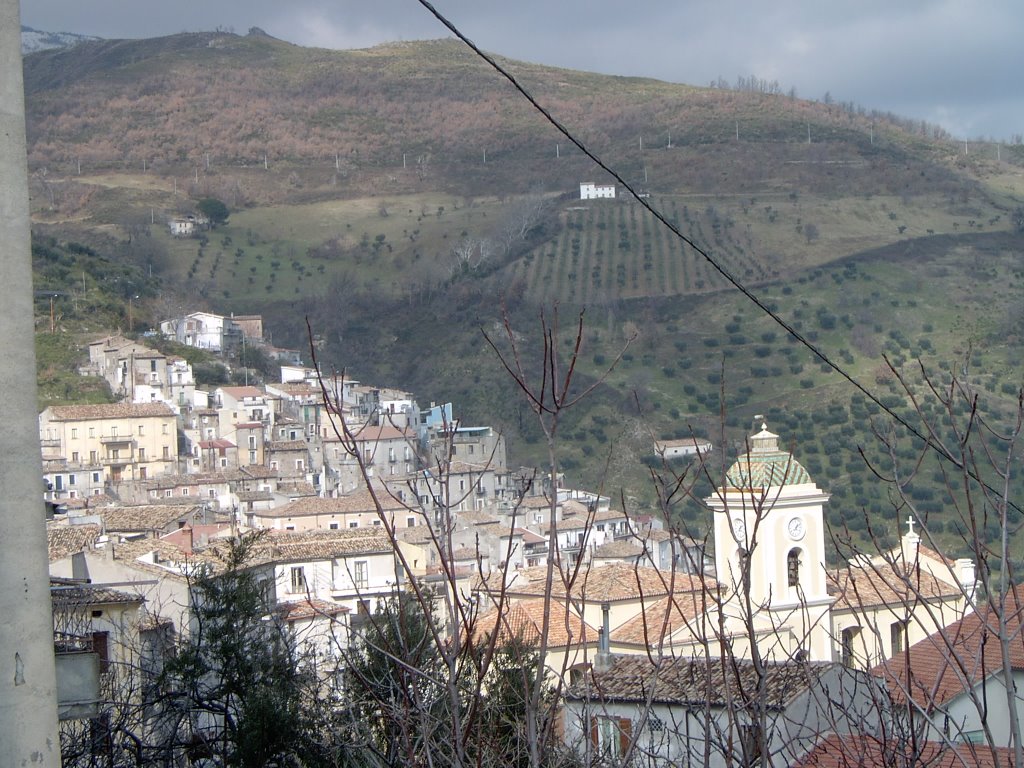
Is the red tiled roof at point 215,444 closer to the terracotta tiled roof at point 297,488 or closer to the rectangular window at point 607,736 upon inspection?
the terracotta tiled roof at point 297,488

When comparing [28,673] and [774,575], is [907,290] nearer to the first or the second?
[774,575]

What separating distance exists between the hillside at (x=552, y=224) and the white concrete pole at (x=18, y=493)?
26.1 metres

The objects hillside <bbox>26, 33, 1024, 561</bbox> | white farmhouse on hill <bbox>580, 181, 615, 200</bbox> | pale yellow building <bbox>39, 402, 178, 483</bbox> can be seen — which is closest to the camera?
pale yellow building <bbox>39, 402, 178, 483</bbox>

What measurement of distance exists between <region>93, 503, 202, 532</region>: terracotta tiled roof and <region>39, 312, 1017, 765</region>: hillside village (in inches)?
4.7

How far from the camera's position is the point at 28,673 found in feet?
6.81

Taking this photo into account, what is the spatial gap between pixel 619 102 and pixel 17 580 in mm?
139905

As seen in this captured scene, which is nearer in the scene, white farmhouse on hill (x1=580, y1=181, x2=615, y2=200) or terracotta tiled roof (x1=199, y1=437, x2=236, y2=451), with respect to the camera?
terracotta tiled roof (x1=199, y1=437, x2=236, y2=451)

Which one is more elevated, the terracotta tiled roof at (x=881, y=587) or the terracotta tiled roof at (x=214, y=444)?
the terracotta tiled roof at (x=881, y=587)

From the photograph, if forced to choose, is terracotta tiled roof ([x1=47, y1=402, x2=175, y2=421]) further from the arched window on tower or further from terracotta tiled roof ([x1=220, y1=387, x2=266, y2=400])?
the arched window on tower

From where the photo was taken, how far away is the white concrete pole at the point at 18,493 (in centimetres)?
206

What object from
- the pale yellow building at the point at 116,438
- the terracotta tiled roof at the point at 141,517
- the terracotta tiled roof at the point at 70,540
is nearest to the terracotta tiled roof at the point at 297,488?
the pale yellow building at the point at 116,438

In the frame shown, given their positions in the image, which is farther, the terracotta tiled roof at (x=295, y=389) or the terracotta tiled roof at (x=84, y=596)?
the terracotta tiled roof at (x=295, y=389)

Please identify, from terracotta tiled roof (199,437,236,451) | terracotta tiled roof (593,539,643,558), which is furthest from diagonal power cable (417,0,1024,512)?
terracotta tiled roof (199,437,236,451)

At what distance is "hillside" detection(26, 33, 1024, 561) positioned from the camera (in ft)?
198
